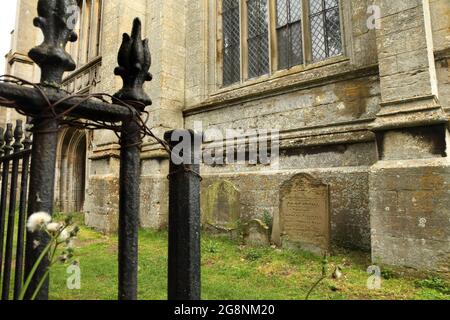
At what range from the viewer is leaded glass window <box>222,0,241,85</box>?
6859mm

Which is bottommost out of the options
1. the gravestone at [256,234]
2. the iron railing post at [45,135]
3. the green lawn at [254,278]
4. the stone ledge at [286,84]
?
the green lawn at [254,278]

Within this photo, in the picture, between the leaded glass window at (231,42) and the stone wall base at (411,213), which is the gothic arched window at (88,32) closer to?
the leaded glass window at (231,42)

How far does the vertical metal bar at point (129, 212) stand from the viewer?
3.84 feet

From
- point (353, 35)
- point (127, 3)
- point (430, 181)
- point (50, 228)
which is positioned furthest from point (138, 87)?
point (127, 3)

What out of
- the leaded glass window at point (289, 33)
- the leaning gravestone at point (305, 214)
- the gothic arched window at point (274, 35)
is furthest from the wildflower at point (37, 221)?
the leaded glass window at point (289, 33)

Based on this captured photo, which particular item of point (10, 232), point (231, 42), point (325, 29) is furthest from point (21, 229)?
point (231, 42)

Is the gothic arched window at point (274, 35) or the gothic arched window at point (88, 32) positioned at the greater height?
the gothic arched window at point (88, 32)

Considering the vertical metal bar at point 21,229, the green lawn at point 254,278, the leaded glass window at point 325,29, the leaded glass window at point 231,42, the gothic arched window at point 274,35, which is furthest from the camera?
the leaded glass window at point 231,42

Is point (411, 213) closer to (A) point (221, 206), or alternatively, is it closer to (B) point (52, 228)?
(A) point (221, 206)

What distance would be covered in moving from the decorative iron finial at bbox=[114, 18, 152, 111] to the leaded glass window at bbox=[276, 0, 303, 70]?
5.08 m

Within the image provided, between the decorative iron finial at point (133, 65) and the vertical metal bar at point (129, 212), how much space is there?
111mm

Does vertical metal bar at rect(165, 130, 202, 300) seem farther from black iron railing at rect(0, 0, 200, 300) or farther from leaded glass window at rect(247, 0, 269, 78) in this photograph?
leaded glass window at rect(247, 0, 269, 78)

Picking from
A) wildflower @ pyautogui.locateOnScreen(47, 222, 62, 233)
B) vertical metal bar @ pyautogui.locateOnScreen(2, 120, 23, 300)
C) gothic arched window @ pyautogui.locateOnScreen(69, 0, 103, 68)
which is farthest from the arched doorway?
wildflower @ pyautogui.locateOnScreen(47, 222, 62, 233)

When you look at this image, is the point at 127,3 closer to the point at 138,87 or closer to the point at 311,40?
the point at 311,40
